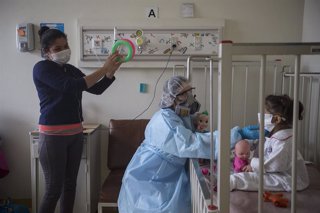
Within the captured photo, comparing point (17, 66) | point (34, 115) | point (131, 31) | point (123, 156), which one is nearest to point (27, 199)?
point (34, 115)

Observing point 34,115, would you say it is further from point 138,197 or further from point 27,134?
point 138,197

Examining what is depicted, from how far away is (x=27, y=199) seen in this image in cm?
320

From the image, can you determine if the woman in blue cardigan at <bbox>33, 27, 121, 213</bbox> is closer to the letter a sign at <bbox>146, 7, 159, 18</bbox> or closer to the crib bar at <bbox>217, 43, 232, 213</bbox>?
the letter a sign at <bbox>146, 7, 159, 18</bbox>

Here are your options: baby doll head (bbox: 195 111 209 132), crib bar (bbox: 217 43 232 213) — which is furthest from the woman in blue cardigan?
crib bar (bbox: 217 43 232 213)

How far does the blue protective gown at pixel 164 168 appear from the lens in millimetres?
1854

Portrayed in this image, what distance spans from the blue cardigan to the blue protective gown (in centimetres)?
53

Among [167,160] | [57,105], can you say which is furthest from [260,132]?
[57,105]

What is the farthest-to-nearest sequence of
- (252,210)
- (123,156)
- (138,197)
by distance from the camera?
(123,156) → (138,197) → (252,210)

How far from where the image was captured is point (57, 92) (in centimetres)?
209

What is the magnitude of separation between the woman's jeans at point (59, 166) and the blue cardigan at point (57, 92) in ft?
0.41

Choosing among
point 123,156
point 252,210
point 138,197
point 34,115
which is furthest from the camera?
point 34,115

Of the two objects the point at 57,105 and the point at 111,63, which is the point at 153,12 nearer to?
the point at 111,63

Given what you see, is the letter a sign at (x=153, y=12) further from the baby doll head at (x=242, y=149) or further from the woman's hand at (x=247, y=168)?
the woman's hand at (x=247, y=168)

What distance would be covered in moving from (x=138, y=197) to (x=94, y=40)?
1.60m
